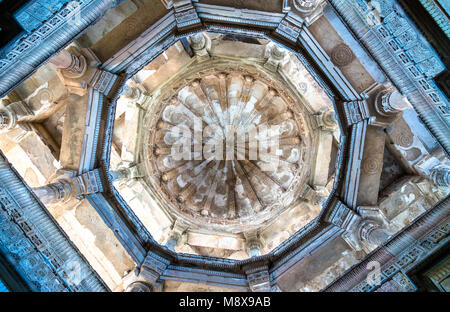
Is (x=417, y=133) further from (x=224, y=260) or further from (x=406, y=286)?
(x=224, y=260)

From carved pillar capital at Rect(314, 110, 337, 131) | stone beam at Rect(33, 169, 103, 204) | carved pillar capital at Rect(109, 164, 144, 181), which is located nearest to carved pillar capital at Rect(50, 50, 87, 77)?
stone beam at Rect(33, 169, 103, 204)

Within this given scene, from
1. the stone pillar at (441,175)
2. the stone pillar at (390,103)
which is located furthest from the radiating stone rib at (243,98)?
the stone pillar at (441,175)

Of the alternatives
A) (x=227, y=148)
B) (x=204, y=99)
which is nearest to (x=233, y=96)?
(x=204, y=99)

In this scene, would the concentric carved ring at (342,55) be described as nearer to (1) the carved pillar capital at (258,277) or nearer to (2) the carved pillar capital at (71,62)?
(1) the carved pillar capital at (258,277)

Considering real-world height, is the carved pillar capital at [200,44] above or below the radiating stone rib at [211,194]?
above

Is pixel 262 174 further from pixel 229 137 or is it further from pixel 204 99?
pixel 204 99
